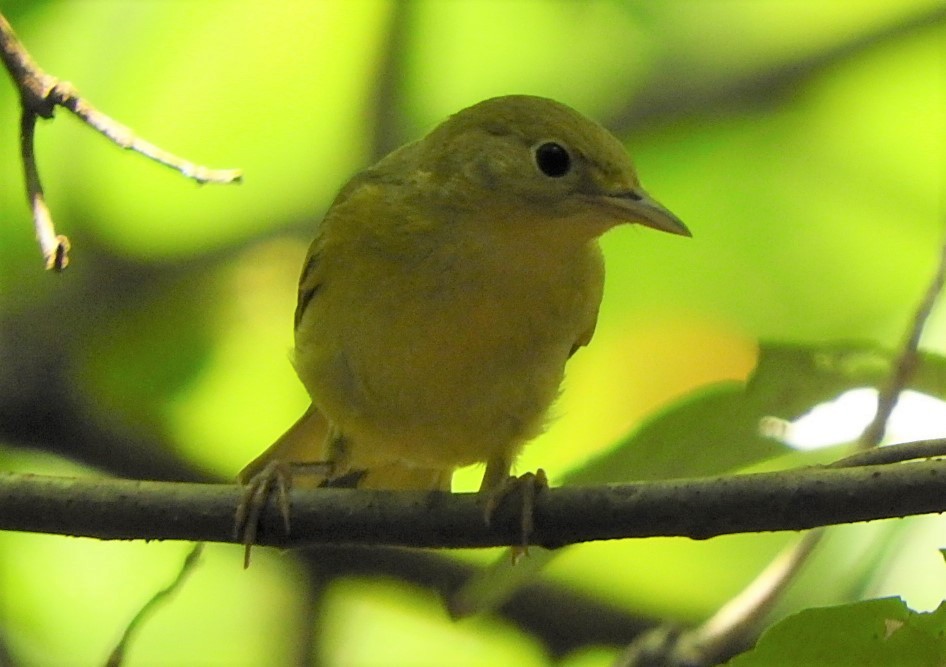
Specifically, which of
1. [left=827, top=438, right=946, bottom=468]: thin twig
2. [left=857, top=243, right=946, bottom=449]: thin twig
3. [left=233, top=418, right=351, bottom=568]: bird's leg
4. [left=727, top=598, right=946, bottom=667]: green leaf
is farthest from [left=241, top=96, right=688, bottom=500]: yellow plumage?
[left=727, top=598, right=946, bottom=667]: green leaf

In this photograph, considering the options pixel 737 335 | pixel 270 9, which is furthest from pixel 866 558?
pixel 270 9

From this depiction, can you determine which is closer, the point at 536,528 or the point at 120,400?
the point at 536,528

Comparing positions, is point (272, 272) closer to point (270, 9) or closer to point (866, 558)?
point (270, 9)

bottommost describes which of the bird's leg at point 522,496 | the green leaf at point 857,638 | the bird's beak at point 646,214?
the green leaf at point 857,638

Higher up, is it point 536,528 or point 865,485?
point 865,485

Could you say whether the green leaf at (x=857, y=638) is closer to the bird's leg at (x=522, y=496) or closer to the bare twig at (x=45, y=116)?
the bird's leg at (x=522, y=496)

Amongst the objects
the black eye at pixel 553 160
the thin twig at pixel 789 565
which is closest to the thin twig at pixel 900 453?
the thin twig at pixel 789 565
